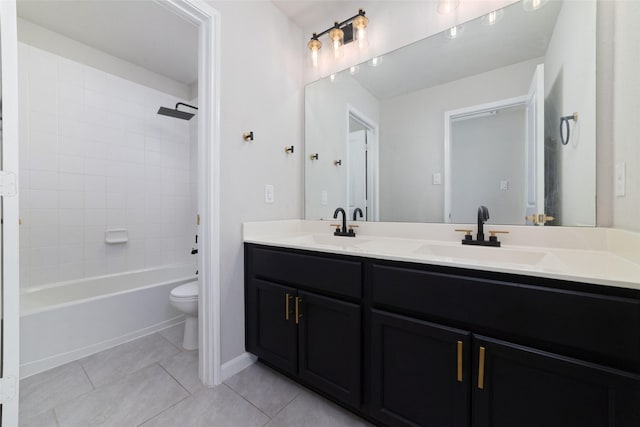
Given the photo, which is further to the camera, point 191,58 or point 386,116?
point 191,58

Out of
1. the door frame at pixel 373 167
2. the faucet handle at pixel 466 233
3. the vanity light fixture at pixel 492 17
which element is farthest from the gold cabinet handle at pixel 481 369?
the vanity light fixture at pixel 492 17

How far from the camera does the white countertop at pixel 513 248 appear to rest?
2.55ft

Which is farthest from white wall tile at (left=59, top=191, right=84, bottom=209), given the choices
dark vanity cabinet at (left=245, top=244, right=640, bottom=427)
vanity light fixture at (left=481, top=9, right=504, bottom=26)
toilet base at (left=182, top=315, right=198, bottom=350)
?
vanity light fixture at (left=481, top=9, right=504, bottom=26)

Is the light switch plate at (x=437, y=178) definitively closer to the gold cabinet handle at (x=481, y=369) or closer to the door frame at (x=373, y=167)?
the door frame at (x=373, y=167)

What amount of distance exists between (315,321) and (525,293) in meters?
0.89

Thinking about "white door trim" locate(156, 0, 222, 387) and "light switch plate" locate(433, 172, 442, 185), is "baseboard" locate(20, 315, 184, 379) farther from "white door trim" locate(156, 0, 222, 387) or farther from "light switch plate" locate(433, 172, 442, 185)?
"light switch plate" locate(433, 172, 442, 185)

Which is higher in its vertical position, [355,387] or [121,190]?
[121,190]

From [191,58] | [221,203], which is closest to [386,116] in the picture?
[221,203]

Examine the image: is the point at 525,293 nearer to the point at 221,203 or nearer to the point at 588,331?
the point at 588,331

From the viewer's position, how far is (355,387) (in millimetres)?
1136

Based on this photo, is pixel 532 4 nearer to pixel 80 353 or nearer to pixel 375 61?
pixel 375 61

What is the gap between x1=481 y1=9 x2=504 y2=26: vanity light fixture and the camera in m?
1.30

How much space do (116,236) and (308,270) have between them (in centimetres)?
227

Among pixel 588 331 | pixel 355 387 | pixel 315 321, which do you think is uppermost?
pixel 588 331
